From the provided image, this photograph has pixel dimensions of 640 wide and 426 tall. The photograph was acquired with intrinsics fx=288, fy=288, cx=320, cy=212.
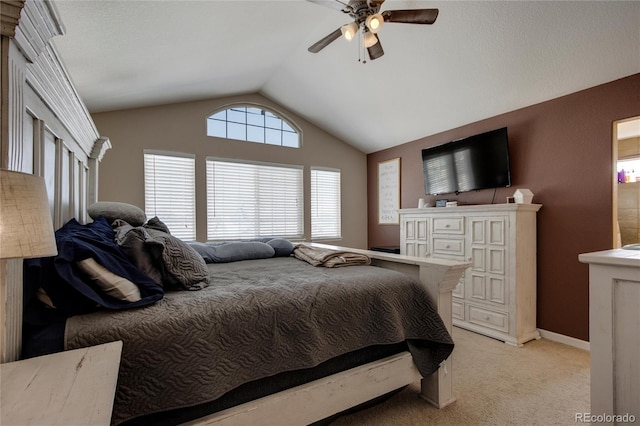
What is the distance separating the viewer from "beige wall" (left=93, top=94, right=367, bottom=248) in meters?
3.67

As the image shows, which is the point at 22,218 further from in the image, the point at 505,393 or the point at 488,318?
the point at 488,318

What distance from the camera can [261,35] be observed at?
9.47 ft

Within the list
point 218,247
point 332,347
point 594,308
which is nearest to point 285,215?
point 218,247

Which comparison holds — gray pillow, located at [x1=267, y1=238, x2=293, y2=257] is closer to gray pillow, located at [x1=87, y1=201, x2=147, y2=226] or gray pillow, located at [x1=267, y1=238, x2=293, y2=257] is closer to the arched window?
gray pillow, located at [x1=87, y1=201, x2=147, y2=226]

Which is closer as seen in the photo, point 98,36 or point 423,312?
point 423,312

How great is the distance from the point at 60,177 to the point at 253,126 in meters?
3.26

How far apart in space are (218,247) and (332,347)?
1678mm

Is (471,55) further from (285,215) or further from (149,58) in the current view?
(285,215)

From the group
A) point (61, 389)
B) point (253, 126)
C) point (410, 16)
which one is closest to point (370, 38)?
point (410, 16)

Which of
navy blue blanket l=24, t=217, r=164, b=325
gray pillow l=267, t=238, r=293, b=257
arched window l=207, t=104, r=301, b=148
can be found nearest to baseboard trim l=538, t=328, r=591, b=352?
gray pillow l=267, t=238, r=293, b=257

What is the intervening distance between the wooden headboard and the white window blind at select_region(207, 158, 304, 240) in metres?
2.47

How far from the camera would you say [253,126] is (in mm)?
4633

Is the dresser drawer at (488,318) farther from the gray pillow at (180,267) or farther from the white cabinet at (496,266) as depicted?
the gray pillow at (180,267)

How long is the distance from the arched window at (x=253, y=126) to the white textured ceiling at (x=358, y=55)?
38 centimetres
